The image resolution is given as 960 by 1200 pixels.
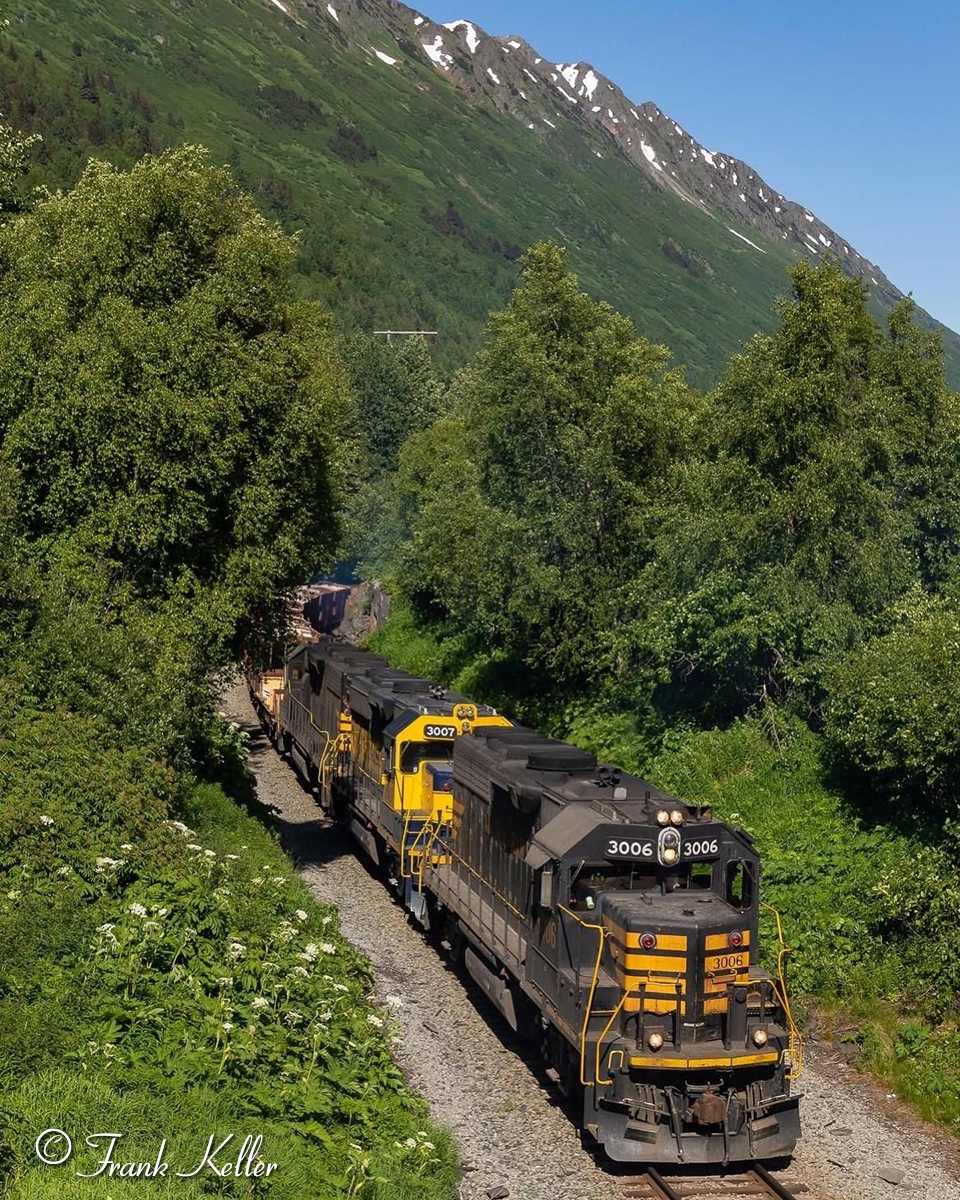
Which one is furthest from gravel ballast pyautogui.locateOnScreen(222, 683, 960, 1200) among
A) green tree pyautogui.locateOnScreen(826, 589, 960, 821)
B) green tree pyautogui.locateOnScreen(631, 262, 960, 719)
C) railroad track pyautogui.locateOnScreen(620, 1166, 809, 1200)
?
green tree pyautogui.locateOnScreen(631, 262, 960, 719)

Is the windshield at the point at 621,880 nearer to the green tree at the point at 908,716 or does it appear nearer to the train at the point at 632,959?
the train at the point at 632,959

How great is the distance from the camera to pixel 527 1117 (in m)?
15.5

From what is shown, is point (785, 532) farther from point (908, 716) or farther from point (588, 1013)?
point (588, 1013)

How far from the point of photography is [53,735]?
19.5 m

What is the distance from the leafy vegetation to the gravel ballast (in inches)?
49.9

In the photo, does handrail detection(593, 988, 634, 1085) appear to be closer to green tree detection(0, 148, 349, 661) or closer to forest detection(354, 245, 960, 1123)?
forest detection(354, 245, 960, 1123)

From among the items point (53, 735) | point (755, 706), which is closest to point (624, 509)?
point (755, 706)

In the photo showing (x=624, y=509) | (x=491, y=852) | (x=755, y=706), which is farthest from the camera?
(x=624, y=509)

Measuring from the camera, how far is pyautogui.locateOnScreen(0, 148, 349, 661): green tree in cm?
2516

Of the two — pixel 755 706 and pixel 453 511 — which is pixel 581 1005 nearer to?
pixel 755 706

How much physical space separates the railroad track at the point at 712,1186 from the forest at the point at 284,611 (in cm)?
219

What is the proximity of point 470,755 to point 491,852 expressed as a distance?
2129 millimetres

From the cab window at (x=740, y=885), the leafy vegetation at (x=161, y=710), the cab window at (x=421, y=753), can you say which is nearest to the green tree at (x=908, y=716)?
the cab window at (x=421, y=753)

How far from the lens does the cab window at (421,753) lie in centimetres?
2431
